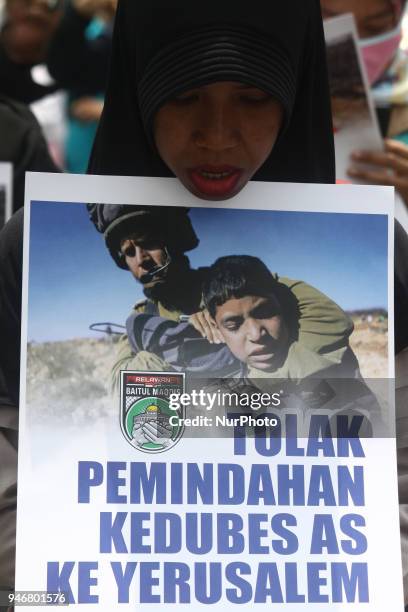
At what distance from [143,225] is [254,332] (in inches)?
7.0

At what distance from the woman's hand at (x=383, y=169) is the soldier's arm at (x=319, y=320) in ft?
3.53

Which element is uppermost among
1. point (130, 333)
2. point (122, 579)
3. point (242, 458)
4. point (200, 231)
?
point (200, 231)

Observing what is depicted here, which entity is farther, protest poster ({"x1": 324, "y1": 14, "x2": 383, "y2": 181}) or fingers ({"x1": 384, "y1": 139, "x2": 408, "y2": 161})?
fingers ({"x1": 384, "y1": 139, "x2": 408, "y2": 161})

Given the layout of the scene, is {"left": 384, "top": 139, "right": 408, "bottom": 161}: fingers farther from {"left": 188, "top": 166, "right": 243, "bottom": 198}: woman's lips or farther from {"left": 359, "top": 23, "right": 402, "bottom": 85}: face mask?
{"left": 188, "top": 166, "right": 243, "bottom": 198}: woman's lips

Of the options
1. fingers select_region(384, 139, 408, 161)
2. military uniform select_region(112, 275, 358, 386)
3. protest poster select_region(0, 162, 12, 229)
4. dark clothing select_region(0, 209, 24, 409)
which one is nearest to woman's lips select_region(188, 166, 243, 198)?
military uniform select_region(112, 275, 358, 386)

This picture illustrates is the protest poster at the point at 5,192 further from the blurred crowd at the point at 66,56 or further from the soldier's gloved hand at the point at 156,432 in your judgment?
the soldier's gloved hand at the point at 156,432

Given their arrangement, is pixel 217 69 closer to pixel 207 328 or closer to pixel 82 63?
pixel 207 328

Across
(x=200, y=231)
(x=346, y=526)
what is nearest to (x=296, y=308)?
(x=200, y=231)

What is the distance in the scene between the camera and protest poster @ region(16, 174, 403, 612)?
43.6 inches

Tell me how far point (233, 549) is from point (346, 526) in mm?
130

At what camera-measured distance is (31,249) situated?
1158 mm

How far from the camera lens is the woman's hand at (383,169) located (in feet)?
7.27

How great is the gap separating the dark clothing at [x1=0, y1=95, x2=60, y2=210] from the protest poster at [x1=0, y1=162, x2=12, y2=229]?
155 mm

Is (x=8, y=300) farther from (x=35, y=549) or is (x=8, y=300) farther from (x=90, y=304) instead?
(x=35, y=549)
